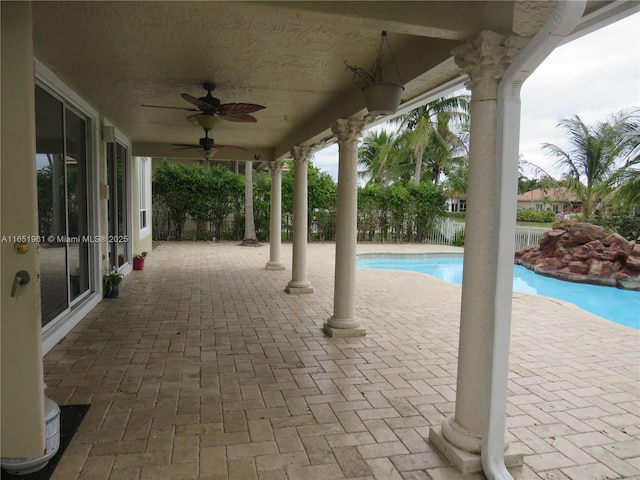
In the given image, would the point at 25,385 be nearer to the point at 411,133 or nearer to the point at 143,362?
the point at 143,362

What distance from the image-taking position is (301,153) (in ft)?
23.7

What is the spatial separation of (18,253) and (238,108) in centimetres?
236

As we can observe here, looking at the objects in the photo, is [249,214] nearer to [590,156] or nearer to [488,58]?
[590,156]

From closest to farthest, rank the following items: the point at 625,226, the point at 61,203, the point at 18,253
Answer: the point at 18,253
the point at 61,203
the point at 625,226

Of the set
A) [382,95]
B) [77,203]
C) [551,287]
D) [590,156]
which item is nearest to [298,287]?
[77,203]

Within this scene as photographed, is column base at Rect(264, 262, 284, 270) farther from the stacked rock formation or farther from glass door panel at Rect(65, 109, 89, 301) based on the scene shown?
the stacked rock formation

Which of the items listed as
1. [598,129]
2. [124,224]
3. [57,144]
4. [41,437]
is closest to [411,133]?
[598,129]

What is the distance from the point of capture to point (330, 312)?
5.99 metres

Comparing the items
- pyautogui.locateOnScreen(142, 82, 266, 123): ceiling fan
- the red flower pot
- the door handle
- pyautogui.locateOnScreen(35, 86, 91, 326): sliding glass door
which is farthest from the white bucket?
the red flower pot

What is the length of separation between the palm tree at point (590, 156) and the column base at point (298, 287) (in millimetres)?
10531

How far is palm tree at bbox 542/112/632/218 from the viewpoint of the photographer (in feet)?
44.3

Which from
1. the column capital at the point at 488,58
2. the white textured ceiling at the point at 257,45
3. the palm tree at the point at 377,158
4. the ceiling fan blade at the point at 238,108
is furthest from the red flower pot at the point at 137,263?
the palm tree at the point at 377,158

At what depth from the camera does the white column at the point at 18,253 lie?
81.3 inches

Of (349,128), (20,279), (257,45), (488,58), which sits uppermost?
(257,45)
